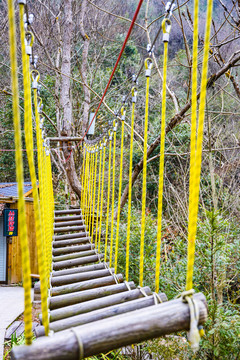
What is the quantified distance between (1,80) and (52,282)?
288 inches

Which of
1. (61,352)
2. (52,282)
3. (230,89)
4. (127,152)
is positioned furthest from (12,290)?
(230,89)

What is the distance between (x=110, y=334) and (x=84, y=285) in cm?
85

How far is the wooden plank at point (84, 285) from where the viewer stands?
4.67 ft

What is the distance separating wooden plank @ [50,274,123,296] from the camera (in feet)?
4.67

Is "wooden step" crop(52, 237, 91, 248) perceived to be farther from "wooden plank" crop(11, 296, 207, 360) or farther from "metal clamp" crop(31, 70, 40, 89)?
"wooden plank" crop(11, 296, 207, 360)

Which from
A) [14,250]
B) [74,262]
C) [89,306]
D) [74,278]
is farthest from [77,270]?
[14,250]

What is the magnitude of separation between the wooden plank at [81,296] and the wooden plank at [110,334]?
0.64 m

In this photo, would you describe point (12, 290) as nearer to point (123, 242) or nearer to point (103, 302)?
point (123, 242)

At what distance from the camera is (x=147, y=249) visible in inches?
108

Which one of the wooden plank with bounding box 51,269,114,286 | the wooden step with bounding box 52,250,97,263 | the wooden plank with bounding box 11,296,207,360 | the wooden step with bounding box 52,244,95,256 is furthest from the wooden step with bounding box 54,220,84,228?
the wooden plank with bounding box 11,296,207,360

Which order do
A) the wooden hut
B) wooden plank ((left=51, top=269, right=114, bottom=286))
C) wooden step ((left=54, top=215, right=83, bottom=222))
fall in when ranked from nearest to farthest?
wooden plank ((left=51, top=269, right=114, bottom=286)), wooden step ((left=54, top=215, right=83, bottom=222)), the wooden hut

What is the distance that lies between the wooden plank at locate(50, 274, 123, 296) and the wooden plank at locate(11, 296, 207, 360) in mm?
808

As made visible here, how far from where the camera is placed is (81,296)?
1293 millimetres

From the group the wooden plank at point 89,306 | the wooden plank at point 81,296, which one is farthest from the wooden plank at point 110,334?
the wooden plank at point 81,296
